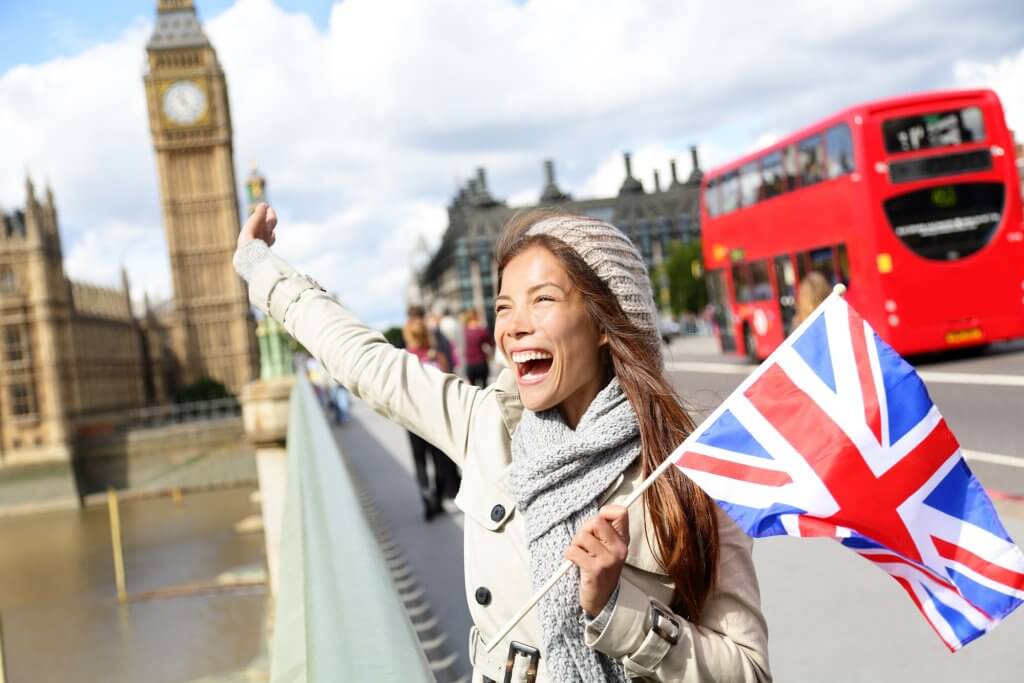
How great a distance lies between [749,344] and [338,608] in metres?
16.4

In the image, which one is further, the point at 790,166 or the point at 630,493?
the point at 790,166

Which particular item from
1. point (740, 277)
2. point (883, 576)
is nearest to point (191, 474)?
point (740, 277)

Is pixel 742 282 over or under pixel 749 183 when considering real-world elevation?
under

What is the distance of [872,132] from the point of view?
43.5 feet

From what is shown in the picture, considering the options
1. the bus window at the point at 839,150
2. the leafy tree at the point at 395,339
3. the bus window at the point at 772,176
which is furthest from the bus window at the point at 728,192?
the leafy tree at the point at 395,339

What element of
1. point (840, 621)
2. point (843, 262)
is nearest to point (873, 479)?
point (840, 621)

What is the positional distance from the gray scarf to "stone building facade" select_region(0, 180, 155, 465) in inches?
2593

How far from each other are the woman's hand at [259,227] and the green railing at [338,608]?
2.03 feet

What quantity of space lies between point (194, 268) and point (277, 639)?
85.6m

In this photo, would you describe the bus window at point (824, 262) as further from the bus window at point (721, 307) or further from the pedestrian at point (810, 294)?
the pedestrian at point (810, 294)

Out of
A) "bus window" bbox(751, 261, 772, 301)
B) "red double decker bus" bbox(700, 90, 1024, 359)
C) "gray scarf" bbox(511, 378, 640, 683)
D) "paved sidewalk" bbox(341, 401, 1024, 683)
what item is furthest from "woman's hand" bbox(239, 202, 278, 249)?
"bus window" bbox(751, 261, 772, 301)

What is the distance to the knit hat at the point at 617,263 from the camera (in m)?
1.83

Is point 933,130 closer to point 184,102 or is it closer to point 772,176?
point 772,176

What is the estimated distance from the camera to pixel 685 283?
226 feet
